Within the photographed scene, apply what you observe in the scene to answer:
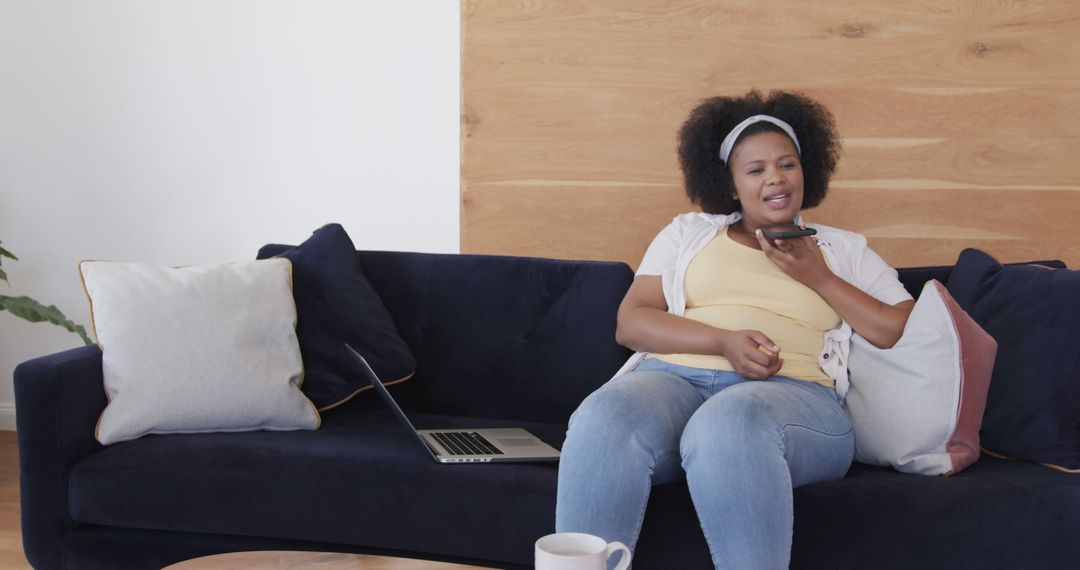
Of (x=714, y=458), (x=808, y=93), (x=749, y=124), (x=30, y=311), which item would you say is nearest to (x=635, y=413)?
(x=714, y=458)

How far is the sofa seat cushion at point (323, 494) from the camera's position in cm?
183

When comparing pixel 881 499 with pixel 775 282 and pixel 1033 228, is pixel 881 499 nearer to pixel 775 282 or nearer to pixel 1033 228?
pixel 775 282

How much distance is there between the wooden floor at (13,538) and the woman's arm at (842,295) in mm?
989

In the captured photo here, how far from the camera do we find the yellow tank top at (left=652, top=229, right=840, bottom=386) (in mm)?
1957

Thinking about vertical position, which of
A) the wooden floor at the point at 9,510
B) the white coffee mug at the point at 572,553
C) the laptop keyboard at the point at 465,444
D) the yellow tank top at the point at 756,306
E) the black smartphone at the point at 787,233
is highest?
the black smartphone at the point at 787,233

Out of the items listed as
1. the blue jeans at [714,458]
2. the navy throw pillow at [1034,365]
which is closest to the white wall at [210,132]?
the blue jeans at [714,458]

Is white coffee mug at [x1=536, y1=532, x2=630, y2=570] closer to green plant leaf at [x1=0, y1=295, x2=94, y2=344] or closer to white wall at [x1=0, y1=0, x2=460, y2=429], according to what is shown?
white wall at [x1=0, y1=0, x2=460, y2=429]

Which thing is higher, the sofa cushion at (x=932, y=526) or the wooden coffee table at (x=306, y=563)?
the wooden coffee table at (x=306, y=563)

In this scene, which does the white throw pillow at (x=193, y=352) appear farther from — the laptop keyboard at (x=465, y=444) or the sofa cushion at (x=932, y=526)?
the sofa cushion at (x=932, y=526)

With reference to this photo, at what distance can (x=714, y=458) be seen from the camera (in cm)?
158

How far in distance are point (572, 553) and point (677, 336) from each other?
995 mm

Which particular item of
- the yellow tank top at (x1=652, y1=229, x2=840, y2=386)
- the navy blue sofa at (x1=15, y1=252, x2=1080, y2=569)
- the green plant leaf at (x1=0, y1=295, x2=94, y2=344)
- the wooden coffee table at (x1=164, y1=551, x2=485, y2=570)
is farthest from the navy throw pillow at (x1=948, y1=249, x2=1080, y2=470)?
the green plant leaf at (x1=0, y1=295, x2=94, y2=344)

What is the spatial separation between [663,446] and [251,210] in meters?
2.09

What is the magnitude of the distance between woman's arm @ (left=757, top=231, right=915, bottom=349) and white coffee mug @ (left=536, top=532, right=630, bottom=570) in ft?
3.44
